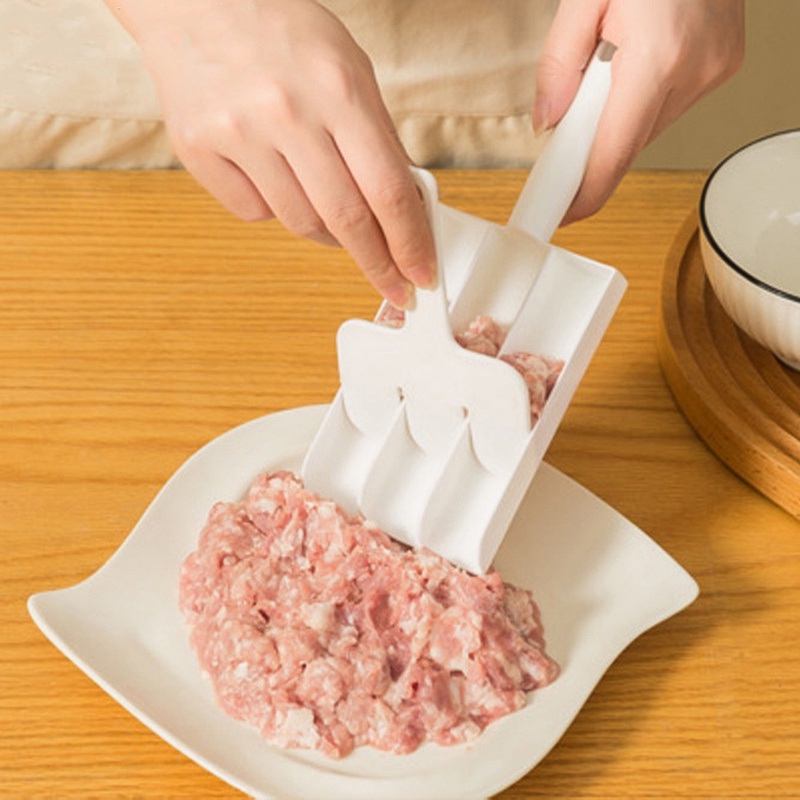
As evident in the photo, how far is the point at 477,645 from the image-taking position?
1.15 m

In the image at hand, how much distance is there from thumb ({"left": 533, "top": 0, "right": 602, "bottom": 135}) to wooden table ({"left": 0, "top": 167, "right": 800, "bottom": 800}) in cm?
31

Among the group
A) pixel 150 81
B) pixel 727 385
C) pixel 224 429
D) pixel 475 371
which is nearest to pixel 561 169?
pixel 475 371

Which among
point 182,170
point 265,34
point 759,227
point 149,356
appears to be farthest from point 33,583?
point 759,227

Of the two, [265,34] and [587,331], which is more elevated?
[265,34]

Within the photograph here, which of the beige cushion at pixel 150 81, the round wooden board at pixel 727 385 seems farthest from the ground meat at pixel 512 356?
the beige cushion at pixel 150 81

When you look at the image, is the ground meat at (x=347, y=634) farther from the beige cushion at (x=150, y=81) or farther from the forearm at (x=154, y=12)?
the beige cushion at (x=150, y=81)

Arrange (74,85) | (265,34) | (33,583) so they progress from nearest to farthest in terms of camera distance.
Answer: (265,34) < (33,583) < (74,85)

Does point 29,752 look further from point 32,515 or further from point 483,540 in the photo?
point 483,540

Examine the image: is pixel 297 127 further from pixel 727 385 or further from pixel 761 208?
pixel 761 208

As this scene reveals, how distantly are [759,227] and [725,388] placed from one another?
0.24 meters

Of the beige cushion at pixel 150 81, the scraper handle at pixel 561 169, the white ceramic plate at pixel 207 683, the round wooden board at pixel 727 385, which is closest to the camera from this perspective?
the white ceramic plate at pixel 207 683

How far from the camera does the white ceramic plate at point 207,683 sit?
1089 mm

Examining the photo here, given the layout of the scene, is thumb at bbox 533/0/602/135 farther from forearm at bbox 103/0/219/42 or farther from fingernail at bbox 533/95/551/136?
forearm at bbox 103/0/219/42

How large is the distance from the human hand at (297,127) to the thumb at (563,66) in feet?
0.66
